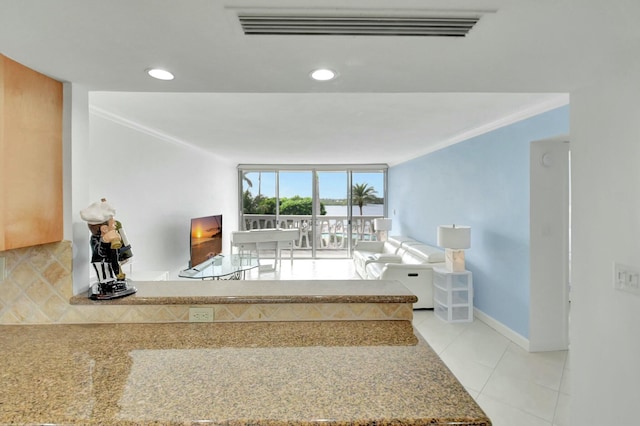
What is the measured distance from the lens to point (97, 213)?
1.36 meters

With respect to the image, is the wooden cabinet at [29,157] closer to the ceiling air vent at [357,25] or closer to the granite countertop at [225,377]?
the granite countertop at [225,377]

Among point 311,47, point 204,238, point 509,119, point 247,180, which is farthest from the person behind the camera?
point 247,180

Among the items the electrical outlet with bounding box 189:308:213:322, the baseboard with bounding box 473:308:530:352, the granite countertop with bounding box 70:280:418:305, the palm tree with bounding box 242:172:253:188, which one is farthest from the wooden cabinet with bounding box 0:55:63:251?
the palm tree with bounding box 242:172:253:188

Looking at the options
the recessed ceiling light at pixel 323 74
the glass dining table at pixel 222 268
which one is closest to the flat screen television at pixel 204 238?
the glass dining table at pixel 222 268

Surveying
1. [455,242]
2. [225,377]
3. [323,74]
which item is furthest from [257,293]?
[455,242]

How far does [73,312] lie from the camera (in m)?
1.44

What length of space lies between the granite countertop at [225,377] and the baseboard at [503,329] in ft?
7.85

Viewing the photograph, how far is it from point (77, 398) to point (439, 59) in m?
1.68

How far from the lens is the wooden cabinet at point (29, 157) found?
1.19 meters

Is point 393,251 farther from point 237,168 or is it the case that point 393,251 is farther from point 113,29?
point 113,29

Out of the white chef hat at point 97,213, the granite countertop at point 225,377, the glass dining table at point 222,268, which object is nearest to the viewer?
the granite countertop at point 225,377

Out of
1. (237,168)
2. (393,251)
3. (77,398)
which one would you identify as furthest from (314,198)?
(77,398)

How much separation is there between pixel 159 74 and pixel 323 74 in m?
0.74

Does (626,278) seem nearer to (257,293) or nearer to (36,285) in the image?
(257,293)
